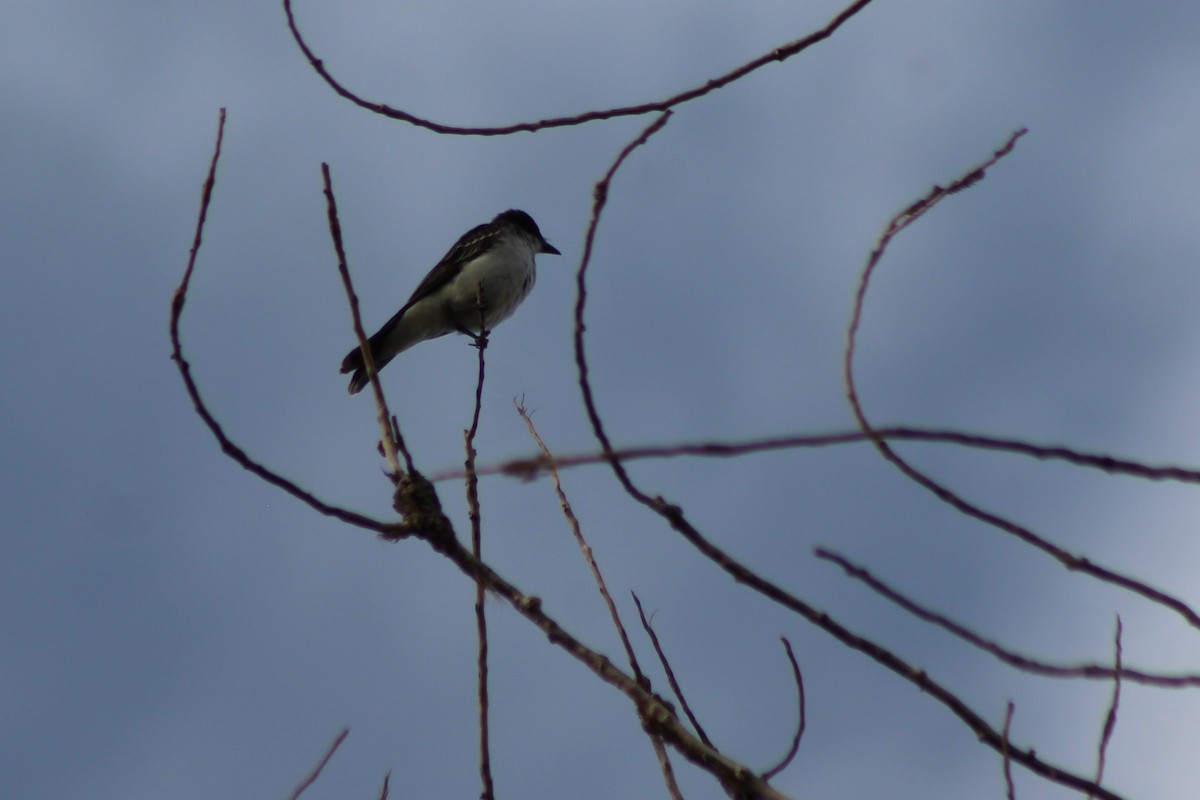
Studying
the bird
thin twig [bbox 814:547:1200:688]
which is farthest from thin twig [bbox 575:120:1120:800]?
the bird

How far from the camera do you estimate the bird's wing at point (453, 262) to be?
1176 cm

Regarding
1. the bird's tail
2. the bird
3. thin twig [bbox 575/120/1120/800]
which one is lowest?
thin twig [bbox 575/120/1120/800]

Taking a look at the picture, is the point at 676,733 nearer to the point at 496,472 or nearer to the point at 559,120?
the point at 496,472

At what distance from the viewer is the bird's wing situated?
11758mm

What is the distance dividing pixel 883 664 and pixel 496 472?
923 mm

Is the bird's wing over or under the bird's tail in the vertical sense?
over

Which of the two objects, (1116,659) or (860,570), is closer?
(860,570)

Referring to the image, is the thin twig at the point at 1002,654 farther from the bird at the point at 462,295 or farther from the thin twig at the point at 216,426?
the bird at the point at 462,295

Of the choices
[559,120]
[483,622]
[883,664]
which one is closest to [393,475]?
[483,622]

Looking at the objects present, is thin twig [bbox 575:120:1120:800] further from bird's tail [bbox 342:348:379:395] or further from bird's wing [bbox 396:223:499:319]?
bird's wing [bbox 396:223:499:319]

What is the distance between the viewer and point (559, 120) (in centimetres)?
315

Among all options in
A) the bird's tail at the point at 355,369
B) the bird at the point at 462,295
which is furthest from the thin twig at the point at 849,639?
the bird at the point at 462,295

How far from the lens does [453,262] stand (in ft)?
39.3

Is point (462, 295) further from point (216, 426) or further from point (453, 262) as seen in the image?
point (216, 426)
